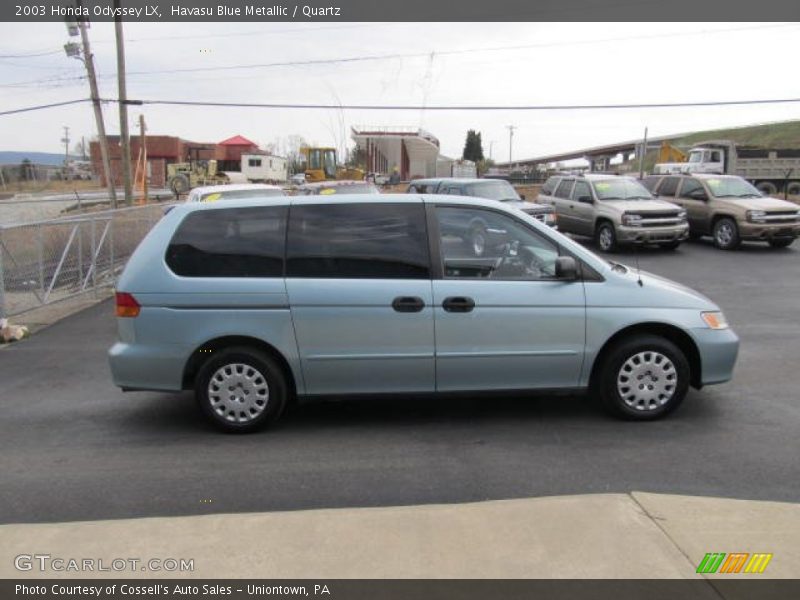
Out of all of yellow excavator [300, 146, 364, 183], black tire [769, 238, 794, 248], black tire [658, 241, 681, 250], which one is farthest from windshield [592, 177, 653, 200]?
yellow excavator [300, 146, 364, 183]

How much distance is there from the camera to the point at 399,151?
215 ft

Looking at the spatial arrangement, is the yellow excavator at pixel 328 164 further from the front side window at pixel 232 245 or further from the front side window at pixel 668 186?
the front side window at pixel 232 245

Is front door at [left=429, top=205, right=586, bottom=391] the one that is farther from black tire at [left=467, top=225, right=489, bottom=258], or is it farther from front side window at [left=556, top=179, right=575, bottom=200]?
front side window at [left=556, top=179, right=575, bottom=200]

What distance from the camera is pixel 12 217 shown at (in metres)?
25.0

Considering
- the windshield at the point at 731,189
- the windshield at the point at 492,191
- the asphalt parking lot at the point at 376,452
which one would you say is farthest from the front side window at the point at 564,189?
the asphalt parking lot at the point at 376,452

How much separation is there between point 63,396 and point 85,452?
164 cm

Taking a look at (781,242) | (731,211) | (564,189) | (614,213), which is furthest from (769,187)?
(614,213)

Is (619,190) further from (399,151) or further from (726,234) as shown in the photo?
(399,151)

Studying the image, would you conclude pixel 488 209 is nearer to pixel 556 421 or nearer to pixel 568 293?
pixel 568 293

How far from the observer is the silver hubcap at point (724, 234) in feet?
52.9

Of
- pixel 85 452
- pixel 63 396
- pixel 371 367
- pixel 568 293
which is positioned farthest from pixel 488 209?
pixel 63 396

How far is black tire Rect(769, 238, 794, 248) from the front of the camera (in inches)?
635

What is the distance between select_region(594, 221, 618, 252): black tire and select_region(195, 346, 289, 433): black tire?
12.2 m

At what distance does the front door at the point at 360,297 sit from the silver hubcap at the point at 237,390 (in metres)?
0.35
